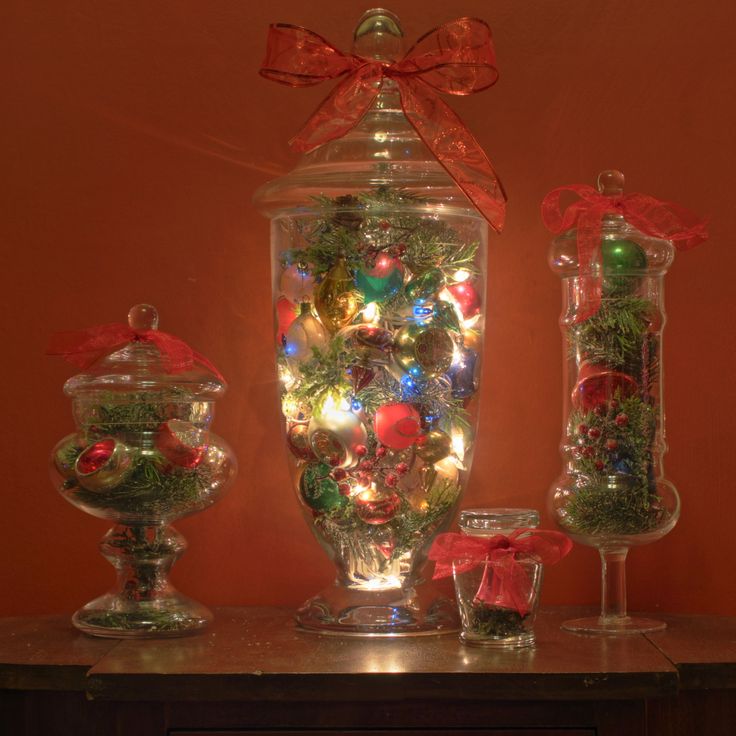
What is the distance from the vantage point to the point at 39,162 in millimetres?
1516

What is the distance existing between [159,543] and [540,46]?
807 mm

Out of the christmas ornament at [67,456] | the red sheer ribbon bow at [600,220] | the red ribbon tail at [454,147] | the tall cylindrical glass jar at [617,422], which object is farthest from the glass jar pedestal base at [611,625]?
the christmas ornament at [67,456]

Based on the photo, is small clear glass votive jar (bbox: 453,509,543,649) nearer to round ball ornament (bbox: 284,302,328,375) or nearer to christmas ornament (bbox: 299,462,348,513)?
christmas ornament (bbox: 299,462,348,513)

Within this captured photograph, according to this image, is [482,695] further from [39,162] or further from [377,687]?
[39,162]

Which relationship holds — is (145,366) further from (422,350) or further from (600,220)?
(600,220)

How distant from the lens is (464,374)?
130 centimetres

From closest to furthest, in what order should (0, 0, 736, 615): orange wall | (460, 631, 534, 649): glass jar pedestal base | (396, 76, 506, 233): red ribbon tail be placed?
(460, 631, 534, 649): glass jar pedestal base → (396, 76, 506, 233): red ribbon tail → (0, 0, 736, 615): orange wall

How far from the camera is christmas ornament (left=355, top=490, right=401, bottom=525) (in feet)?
4.12

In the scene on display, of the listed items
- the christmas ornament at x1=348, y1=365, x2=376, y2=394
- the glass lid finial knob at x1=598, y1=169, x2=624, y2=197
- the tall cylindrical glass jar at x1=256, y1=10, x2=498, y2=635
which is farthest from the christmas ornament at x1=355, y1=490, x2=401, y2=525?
the glass lid finial knob at x1=598, y1=169, x2=624, y2=197

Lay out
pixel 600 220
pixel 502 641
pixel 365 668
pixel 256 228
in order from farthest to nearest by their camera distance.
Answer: pixel 256 228 < pixel 600 220 < pixel 502 641 < pixel 365 668

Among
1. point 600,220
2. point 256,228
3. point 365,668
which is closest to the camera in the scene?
point 365,668

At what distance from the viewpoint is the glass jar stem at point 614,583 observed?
4.23 ft

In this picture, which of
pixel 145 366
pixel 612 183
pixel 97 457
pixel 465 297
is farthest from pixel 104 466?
pixel 612 183

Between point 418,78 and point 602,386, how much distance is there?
413mm
